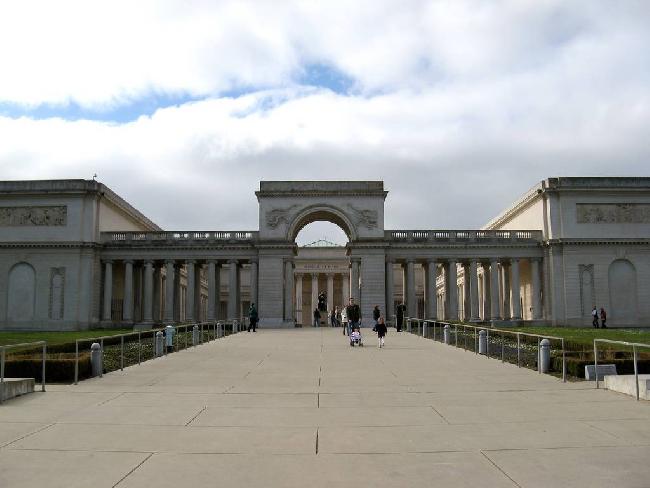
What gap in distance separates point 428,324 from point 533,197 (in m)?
28.4

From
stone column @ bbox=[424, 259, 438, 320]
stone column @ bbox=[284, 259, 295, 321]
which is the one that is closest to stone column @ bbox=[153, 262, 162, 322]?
stone column @ bbox=[284, 259, 295, 321]

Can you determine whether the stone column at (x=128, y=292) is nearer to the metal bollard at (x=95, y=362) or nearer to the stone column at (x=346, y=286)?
the stone column at (x=346, y=286)

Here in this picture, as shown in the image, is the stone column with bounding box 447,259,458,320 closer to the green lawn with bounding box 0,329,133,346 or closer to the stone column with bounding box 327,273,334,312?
the stone column with bounding box 327,273,334,312

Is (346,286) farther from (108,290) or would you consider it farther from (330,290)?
(108,290)

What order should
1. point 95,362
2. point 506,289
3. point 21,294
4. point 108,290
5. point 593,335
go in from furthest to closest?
point 506,289, point 108,290, point 21,294, point 593,335, point 95,362

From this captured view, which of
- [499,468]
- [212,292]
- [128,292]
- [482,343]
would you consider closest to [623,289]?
[212,292]

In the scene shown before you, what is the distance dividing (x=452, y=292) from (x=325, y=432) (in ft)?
187

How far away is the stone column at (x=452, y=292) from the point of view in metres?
66.1

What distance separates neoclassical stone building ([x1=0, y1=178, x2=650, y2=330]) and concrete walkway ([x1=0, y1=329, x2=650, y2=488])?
1808 inches

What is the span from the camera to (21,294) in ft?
214

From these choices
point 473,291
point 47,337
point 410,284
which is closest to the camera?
point 47,337

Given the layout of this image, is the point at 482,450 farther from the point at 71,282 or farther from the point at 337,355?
the point at 71,282

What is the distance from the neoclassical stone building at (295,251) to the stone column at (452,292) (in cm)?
15

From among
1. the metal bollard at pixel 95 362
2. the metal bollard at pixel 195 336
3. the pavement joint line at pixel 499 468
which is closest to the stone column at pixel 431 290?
the metal bollard at pixel 195 336
